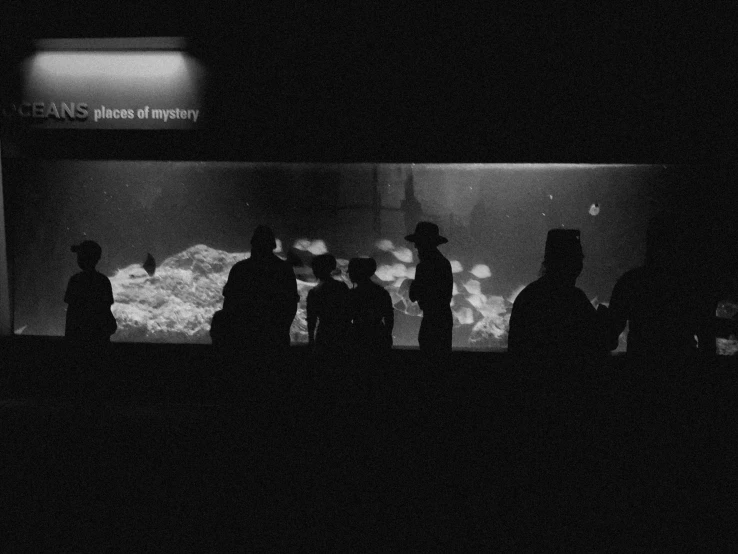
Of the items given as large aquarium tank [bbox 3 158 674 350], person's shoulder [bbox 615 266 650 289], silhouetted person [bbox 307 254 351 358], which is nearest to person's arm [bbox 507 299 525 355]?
person's shoulder [bbox 615 266 650 289]

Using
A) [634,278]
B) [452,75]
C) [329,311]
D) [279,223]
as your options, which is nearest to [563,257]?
[634,278]

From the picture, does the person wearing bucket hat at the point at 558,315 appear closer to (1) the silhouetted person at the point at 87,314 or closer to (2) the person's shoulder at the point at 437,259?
(2) the person's shoulder at the point at 437,259

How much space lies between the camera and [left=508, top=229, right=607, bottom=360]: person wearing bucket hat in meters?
3.07

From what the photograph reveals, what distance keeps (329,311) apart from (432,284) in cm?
99

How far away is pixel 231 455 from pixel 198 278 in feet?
12.8

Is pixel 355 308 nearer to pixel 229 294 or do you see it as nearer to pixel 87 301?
pixel 229 294

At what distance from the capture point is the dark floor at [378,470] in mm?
3117

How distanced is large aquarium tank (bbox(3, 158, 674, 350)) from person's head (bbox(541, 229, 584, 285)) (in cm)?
398

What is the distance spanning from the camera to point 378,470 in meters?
4.15

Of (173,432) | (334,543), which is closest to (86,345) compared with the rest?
(173,432)

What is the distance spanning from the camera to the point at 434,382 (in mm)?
6066

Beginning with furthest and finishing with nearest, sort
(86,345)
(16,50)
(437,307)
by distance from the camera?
(16,50)
(437,307)
(86,345)

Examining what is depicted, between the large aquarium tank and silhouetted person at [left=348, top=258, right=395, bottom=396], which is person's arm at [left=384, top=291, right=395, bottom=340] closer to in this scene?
silhouetted person at [left=348, top=258, right=395, bottom=396]

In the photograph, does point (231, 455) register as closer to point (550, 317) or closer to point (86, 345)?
point (86, 345)
